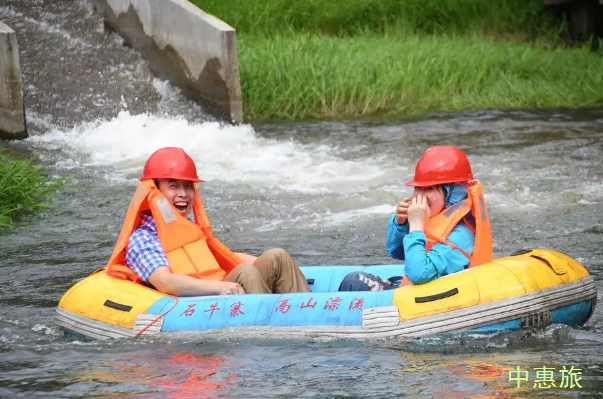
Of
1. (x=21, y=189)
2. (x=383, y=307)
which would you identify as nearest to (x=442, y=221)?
(x=383, y=307)

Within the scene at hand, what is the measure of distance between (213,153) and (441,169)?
6.01 m

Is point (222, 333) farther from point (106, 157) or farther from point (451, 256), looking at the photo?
point (106, 157)

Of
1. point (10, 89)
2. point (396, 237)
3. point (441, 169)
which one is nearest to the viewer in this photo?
point (441, 169)

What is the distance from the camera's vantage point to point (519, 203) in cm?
907

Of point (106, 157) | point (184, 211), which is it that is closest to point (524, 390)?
point (184, 211)

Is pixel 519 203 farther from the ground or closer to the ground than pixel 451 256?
closer to the ground

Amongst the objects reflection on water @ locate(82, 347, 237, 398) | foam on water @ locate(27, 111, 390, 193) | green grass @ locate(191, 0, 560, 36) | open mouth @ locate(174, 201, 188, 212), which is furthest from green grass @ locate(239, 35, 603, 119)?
reflection on water @ locate(82, 347, 237, 398)

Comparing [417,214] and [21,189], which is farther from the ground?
[417,214]

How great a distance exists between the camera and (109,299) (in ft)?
18.6

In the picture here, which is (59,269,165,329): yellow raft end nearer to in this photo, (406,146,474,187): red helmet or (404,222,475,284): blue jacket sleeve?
(404,222,475,284): blue jacket sleeve

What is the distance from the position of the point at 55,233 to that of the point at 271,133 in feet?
14.2

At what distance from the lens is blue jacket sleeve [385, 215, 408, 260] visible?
5.62 metres

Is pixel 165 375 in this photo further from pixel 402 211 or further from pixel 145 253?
pixel 402 211

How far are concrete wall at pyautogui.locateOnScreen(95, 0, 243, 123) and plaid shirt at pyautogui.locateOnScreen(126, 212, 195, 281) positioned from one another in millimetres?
6366
